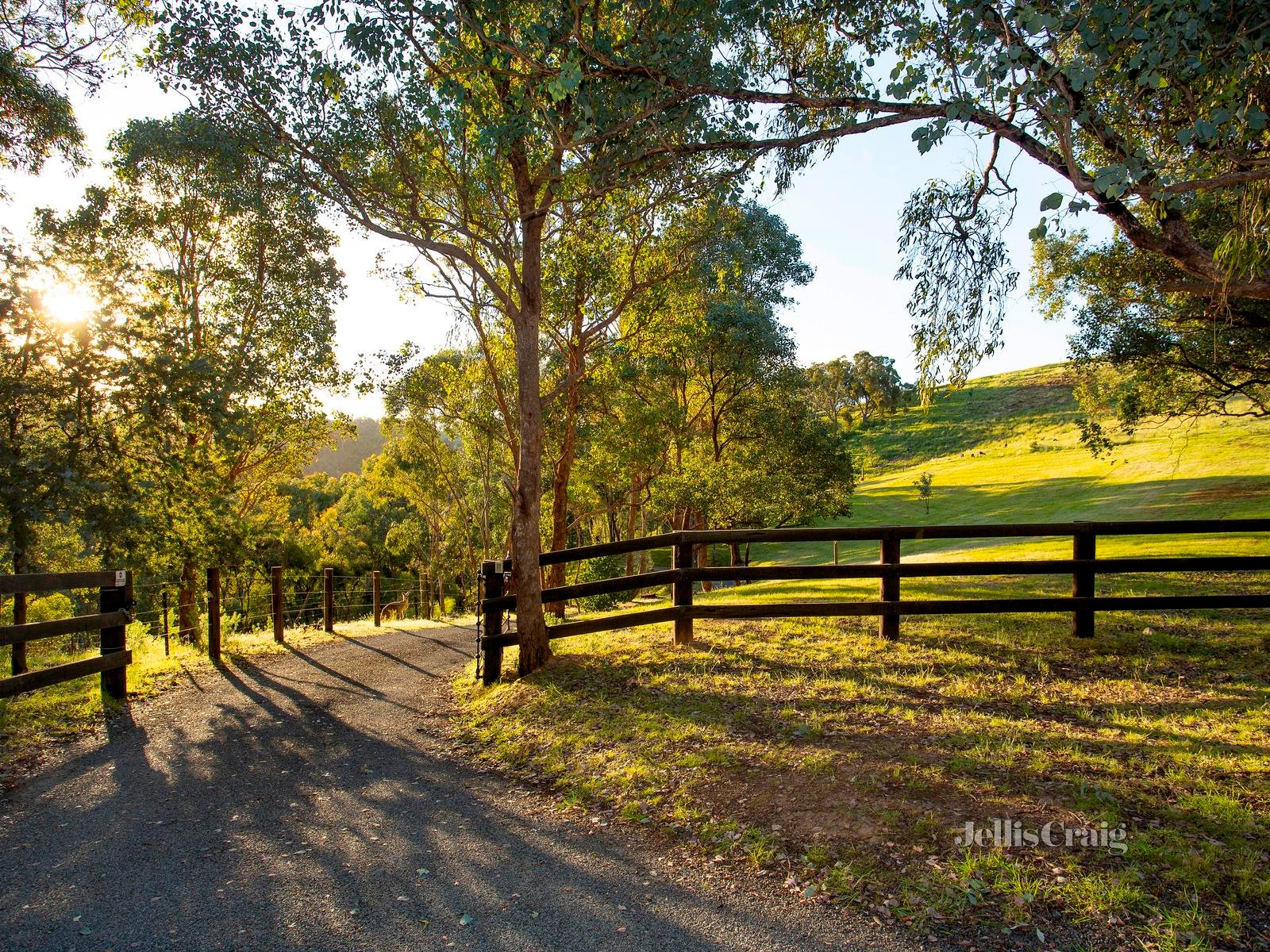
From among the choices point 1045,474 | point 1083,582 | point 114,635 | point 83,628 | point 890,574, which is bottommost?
point 114,635

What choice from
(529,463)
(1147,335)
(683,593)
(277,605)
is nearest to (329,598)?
Answer: (277,605)

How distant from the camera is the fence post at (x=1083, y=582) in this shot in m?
7.44

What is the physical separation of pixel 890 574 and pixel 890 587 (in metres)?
0.24

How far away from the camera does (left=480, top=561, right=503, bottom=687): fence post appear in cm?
809

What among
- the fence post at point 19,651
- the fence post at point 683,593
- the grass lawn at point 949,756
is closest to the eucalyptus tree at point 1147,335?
the grass lawn at point 949,756

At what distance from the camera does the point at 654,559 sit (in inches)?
1933

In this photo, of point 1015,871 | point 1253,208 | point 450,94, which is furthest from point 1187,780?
point 450,94

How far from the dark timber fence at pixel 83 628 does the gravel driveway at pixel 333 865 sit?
31.3 inches

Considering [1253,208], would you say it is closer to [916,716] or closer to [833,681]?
[916,716]

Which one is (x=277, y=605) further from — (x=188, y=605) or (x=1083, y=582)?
(x=1083, y=582)

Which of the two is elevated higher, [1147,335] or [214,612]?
[1147,335]

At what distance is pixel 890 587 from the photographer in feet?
25.8

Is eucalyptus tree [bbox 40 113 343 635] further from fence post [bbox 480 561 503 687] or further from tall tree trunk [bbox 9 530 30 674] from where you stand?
fence post [bbox 480 561 503 687]

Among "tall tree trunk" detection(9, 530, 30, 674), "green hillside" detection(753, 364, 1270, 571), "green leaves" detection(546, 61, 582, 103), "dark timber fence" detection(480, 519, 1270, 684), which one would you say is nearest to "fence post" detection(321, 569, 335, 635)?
"tall tree trunk" detection(9, 530, 30, 674)
